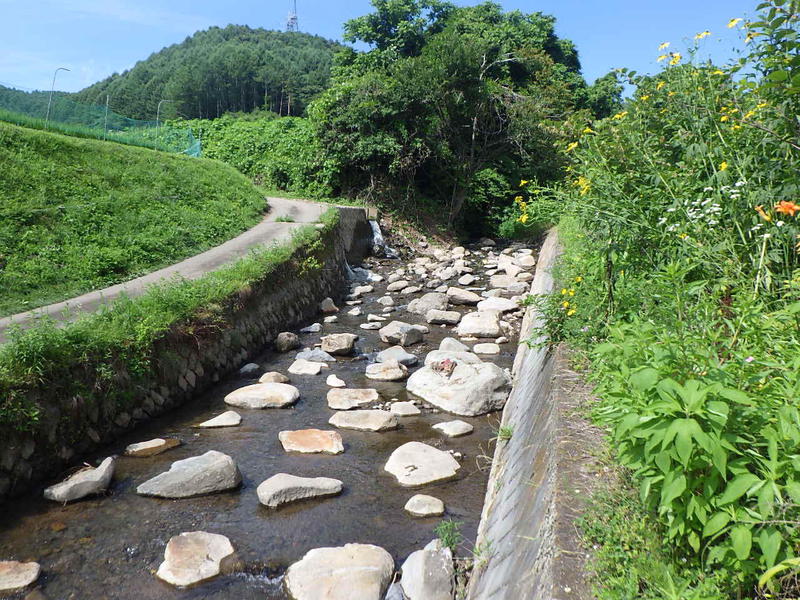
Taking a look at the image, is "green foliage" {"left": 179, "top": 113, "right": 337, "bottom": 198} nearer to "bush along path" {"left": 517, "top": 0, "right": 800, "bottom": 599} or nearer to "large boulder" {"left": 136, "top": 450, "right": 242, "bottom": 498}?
"large boulder" {"left": 136, "top": 450, "right": 242, "bottom": 498}

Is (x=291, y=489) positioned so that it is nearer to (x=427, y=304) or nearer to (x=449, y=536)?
(x=449, y=536)

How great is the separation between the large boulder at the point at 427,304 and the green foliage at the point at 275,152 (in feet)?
36.8

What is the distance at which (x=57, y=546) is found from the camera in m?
4.75

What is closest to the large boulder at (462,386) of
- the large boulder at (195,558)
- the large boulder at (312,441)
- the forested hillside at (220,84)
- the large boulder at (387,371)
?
the large boulder at (387,371)

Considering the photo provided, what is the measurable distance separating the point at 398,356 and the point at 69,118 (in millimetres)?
15097

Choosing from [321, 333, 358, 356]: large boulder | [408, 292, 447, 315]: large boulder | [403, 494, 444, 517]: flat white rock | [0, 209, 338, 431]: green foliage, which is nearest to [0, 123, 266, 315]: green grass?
[0, 209, 338, 431]: green foliage

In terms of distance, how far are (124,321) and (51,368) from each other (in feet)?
4.88

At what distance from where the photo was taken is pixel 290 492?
548 centimetres

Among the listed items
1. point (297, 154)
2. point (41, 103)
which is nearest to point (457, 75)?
point (297, 154)

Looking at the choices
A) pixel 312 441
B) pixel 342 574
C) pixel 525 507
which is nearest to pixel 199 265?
pixel 312 441

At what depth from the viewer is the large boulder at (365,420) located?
7.16 m

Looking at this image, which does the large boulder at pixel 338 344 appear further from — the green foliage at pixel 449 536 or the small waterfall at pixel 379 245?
the small waterfall at pixel 379 245

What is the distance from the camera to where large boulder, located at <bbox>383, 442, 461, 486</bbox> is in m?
5.84

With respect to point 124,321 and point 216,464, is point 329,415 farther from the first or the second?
point 124,321
